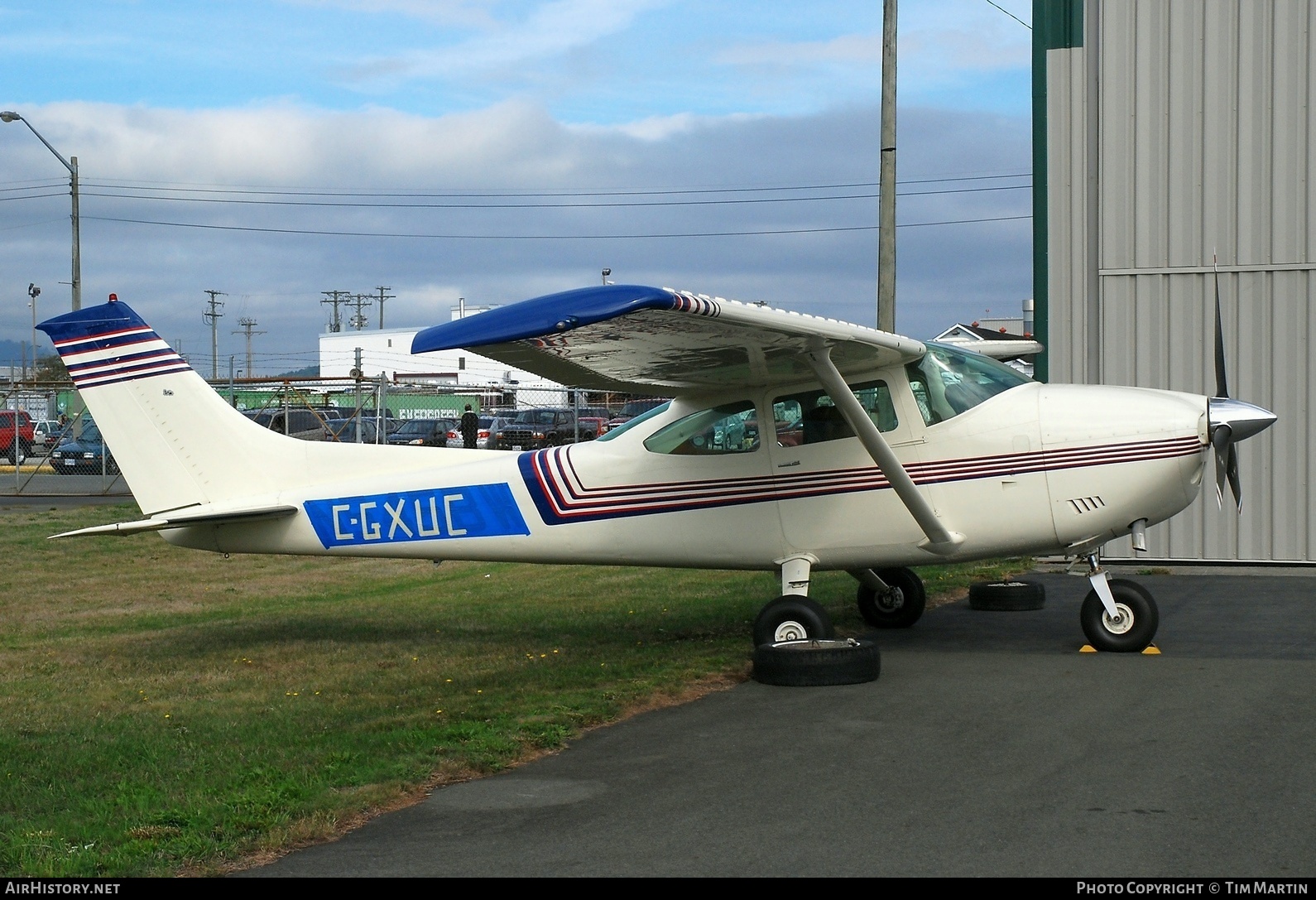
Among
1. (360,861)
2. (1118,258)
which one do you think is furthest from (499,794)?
(1118,258)

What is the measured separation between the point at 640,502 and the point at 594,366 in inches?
52.8

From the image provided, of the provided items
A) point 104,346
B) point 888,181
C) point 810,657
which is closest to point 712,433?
point 810,657

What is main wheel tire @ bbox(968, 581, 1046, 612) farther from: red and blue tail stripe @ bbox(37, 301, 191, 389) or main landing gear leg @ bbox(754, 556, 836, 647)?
red and blue tail stripe @ bbox(37, 301, 191, 389)

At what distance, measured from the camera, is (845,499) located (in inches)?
368

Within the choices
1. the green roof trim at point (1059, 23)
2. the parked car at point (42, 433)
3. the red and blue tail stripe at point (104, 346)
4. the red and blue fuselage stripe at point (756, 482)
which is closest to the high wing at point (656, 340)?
the red and blue fuselage stripe at point (756, 482)

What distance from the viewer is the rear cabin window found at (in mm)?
9406

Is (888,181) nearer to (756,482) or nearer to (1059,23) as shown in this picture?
(1059,23)

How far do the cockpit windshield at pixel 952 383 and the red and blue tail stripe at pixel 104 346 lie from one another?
6019 millimetres

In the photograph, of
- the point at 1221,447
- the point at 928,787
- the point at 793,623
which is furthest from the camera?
the point at 793,623

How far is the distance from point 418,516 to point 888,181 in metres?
7.27

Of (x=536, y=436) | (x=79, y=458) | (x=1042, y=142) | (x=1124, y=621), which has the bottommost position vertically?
(x=1124, y=621)

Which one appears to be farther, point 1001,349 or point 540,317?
point 1001,349

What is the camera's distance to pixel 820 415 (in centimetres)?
950

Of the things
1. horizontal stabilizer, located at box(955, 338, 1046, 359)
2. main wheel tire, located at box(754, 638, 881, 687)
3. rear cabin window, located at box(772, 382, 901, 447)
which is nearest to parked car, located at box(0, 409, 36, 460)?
horizontal stabilizer, located at box(955, 338, 1046, 359)
